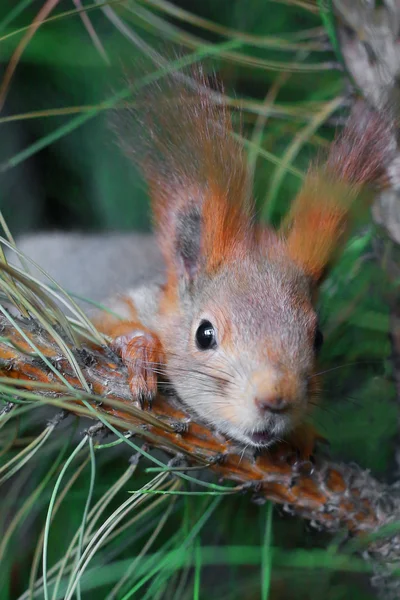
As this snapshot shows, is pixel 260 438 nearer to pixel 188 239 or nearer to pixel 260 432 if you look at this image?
pixel 260 432

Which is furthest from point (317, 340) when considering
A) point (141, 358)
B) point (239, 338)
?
point (141, 358)

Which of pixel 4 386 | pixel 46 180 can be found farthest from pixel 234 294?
pixel 46 180

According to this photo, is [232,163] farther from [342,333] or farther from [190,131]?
[342,333]

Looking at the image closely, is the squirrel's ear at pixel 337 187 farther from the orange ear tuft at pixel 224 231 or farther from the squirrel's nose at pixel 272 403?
the squirrel's nose at pixel 272 403

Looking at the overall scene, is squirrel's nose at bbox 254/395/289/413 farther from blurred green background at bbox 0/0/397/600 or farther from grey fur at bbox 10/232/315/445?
blurred green background at bbox 0/0/397/600

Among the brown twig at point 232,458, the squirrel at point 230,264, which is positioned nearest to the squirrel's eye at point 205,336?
the squirrel at point 230,264

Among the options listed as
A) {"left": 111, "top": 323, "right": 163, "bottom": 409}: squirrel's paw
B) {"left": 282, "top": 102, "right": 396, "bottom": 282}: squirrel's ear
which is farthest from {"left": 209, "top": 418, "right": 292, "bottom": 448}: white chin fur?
{"left": 282, "top": 102, "right": 396, "bottom": 282}: squirrel's ear
